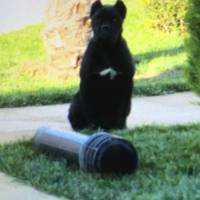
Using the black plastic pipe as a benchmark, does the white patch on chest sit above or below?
below

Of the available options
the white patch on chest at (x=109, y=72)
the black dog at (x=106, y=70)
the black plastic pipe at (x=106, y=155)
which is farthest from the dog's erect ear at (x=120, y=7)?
the black plastic pipe at (x=106, y=155)

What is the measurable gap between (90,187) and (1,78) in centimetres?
884

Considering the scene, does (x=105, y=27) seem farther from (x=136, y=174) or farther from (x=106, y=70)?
(x=136, y=174)

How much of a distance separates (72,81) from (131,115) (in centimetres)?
372

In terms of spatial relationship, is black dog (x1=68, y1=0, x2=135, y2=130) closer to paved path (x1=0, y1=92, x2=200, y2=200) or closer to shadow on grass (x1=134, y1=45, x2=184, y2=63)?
paved path (x1=0, y1=92, x2=200, y2=200)

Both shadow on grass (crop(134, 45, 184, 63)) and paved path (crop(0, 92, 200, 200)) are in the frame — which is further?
shadow on grass (crop(134, 45, 184, 63))

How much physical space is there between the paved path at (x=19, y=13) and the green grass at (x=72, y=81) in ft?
1.17

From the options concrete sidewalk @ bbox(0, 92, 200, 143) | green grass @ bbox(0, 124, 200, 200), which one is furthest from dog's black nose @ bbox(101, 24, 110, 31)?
concrete sidewalk @ bbox(0, 92, 200, 143)

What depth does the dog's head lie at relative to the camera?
7.24m

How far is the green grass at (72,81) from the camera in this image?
10.8 meters

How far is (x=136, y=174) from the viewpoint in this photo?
5.59 meters

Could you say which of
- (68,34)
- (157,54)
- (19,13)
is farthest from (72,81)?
(19,13)

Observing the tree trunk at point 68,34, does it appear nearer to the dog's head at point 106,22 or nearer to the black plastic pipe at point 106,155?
the dog's head at point 106,22

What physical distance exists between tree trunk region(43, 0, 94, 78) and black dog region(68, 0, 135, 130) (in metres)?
5.61
